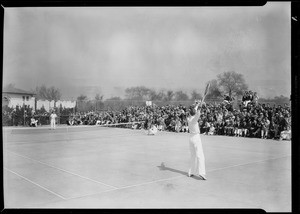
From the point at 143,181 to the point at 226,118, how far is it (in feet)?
36.5

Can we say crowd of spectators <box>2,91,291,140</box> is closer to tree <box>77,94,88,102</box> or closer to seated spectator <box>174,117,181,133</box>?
seated spectator <box>174,117,181,133</box>

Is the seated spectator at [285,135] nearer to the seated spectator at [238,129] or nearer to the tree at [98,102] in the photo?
the seated spectator at [238,129]

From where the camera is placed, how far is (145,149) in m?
11.0

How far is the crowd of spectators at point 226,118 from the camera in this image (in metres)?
14.2

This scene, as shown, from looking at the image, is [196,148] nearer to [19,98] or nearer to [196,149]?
[196,149]

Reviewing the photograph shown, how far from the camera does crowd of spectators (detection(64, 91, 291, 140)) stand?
1421cm

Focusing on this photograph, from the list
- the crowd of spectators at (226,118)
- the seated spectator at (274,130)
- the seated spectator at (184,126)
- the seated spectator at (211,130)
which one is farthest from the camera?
the seated spectator at (184,126)

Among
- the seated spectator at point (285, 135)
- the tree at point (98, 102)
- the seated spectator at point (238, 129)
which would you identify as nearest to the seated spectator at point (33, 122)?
the tree at point (98, 102)

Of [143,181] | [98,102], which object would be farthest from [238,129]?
[98,102]

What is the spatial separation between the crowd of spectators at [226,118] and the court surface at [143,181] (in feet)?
14.8

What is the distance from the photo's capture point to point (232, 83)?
18.9 m

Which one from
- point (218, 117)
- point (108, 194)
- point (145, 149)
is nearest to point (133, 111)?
point (218, 117)
